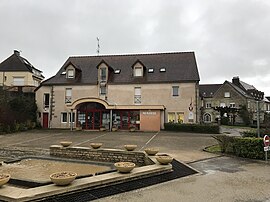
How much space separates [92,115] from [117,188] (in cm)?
1973

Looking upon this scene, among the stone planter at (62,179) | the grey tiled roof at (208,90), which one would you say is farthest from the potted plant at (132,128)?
the grey tiled roof at (208,90)

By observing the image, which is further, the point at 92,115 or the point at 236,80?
the point at 236,80

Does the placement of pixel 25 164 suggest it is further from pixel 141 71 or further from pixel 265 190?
pixel 141 71

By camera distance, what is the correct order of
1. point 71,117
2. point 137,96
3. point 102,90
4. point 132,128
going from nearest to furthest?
point 132,128 < point 71,117 < point 137,96 < point 102,90

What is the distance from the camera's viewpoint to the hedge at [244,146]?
10812 mm

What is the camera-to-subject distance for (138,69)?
26.9 metres

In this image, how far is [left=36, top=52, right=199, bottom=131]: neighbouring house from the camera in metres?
24.8

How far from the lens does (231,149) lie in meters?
12.0

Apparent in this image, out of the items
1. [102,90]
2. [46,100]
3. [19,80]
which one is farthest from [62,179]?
[19,80]

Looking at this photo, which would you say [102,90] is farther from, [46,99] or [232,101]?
[232,101]

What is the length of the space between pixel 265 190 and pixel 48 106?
84.5 feet

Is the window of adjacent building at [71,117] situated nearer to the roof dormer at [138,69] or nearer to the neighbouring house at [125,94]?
the neighbouring house at [125,94]

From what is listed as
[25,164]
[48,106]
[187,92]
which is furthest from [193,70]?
[25,164]

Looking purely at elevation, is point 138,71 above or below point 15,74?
below
